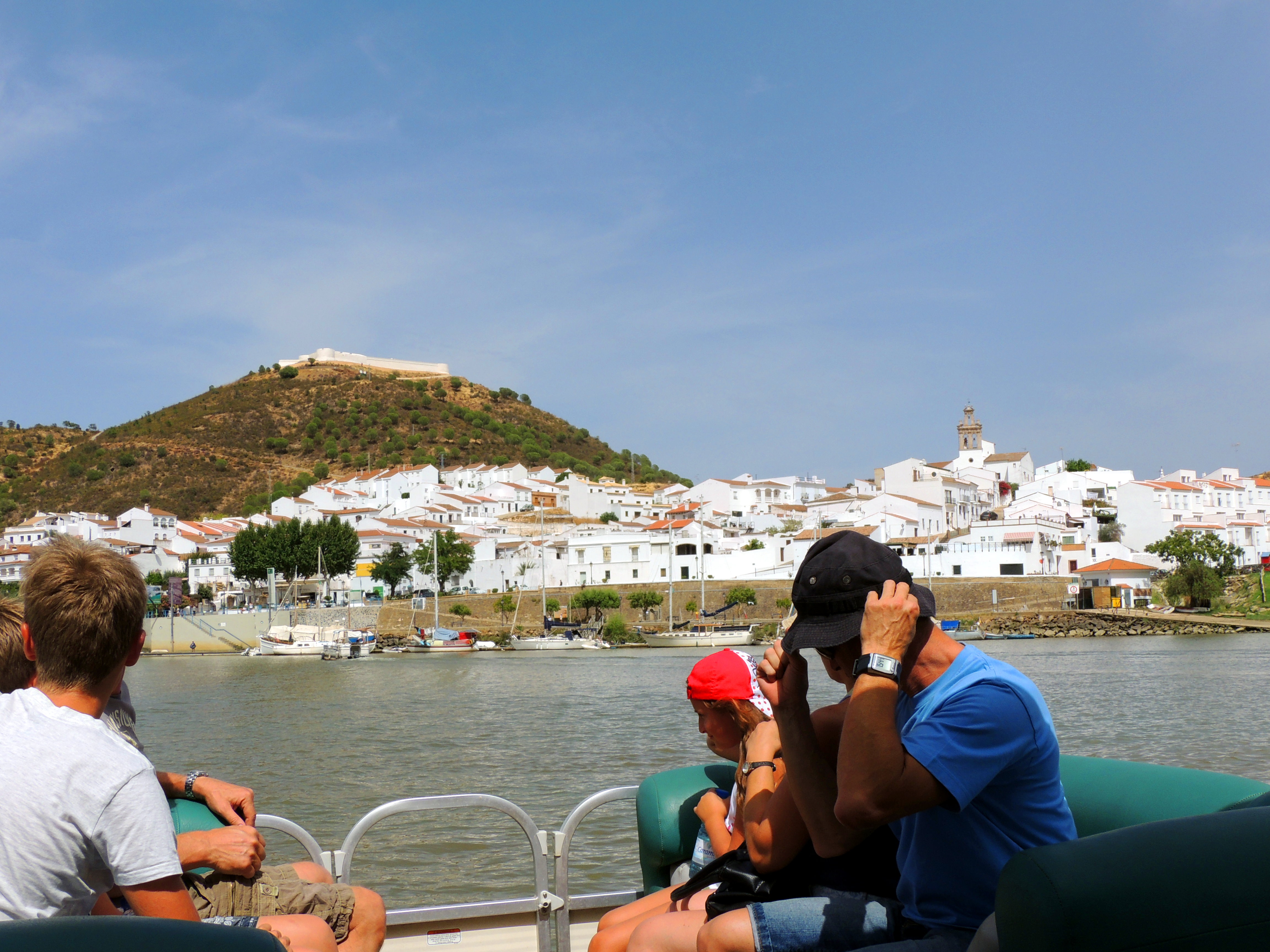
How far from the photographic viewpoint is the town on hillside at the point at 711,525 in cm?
5969

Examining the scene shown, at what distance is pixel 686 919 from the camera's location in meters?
2.80

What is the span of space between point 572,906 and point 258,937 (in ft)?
8.12

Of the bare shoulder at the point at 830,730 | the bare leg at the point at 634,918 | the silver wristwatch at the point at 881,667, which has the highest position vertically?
the silver wristwatch at the point at 881,667

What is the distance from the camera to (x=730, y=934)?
8.34 ft

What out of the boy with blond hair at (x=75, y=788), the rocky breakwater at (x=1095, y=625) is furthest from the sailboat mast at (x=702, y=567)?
the boy with blond hair at (x=75, y=788)

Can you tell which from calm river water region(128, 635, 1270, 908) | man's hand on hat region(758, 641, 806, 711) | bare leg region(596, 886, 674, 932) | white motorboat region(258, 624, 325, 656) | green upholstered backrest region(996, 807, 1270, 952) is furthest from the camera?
white motorboat region(258, 624, 325, 656)

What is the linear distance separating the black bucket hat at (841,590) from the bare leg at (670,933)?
36.0 inches

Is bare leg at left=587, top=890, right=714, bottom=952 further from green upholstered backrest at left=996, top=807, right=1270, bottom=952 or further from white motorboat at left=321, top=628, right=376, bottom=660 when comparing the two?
white motorboat at left=321, top=628, right=376, bottom=660

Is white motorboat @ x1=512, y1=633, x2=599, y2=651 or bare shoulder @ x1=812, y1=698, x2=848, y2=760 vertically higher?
bare shoulder @ x1=812, y1=698, x2=848, y2=760

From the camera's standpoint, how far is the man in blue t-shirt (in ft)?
6.70

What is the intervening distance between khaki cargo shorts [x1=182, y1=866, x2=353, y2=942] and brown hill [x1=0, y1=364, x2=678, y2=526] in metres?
99.9

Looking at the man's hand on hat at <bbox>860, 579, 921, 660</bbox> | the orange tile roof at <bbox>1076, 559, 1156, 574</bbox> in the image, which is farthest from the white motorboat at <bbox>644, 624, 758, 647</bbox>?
the man's hand on hat at <bbox>860, 579, 921, 660</bbox>

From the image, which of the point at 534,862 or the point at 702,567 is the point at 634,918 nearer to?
the point at 534,862

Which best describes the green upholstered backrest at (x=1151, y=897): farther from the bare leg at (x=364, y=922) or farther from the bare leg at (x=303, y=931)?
the bare leg at (x=364, y=922)
